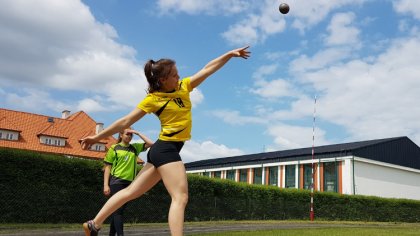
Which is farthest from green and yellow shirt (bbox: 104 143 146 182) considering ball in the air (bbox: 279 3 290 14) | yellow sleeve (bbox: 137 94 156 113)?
ball in the air (bbox: 279 3 290 14)

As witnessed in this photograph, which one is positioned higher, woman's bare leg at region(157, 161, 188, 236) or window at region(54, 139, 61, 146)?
window at region(54, 139, 61, 146)

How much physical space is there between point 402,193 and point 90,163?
42.2 metres

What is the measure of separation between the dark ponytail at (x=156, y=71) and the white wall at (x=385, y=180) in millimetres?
43484

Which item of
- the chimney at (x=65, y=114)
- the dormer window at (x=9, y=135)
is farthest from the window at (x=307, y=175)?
the dormer window at (x=9, y=135)

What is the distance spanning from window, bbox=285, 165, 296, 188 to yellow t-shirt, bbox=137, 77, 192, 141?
4741cm

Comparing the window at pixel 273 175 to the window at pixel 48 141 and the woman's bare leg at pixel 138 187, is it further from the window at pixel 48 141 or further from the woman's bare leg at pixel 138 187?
the woman's bare leg at pixel 138 187

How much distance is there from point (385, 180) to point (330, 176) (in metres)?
6.41

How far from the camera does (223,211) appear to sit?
21.5 meters

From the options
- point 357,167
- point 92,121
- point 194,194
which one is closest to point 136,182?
point 194,194

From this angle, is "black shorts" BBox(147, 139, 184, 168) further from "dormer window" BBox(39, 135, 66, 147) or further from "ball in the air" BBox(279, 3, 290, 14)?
"dormer window" BBox(39, 135, 66, 147)

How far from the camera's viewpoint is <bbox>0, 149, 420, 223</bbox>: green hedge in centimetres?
1448

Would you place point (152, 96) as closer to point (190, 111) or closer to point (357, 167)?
point (190, 111)

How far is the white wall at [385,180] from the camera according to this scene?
45188 mm

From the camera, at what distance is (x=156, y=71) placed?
4.21m
